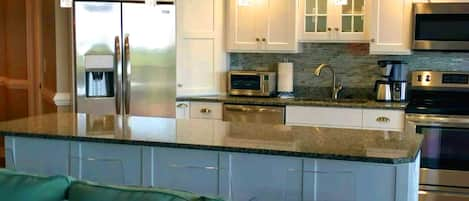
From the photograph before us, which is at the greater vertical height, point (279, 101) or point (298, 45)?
point (298, 45)

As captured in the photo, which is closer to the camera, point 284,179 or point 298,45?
point 284,179

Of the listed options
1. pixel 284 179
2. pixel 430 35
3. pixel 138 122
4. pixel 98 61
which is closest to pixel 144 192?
pixel 284 179

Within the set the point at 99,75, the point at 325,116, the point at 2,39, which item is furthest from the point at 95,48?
the point at 2,39

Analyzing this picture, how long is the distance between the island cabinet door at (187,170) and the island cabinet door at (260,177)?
0.06 metres

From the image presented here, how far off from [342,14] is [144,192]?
369cm

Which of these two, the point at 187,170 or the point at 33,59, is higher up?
the point at 33,59

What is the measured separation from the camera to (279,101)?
5.08m

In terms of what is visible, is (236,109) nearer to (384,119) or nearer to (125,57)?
(125,57)

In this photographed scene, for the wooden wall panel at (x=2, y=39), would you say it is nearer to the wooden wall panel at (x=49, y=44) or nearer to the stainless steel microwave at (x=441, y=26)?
the wooden wall panel at (x=49, y=44)

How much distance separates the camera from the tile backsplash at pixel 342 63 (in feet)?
17.0

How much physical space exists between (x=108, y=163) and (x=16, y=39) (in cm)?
442

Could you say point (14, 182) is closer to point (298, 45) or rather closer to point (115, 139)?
point (115, 139)

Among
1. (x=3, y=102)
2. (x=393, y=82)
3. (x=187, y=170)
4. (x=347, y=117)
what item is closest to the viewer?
(x=187, y=170)

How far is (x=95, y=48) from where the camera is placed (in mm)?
4859
